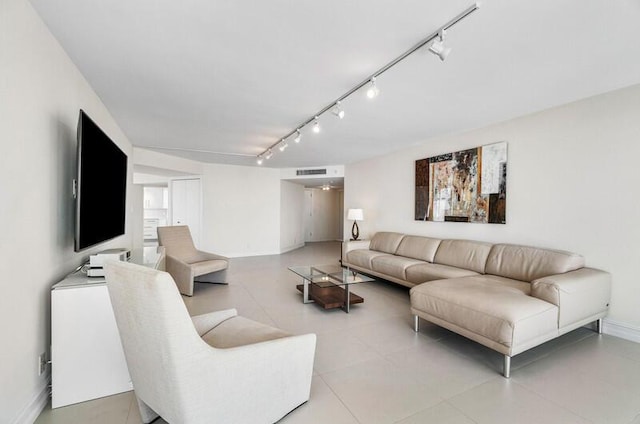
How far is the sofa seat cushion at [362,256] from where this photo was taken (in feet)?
15.6

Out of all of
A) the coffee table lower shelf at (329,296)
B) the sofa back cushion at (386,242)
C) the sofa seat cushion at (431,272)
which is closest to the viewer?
the coffee table lower shelf at (329,296)

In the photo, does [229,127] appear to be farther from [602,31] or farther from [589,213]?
[589,213]

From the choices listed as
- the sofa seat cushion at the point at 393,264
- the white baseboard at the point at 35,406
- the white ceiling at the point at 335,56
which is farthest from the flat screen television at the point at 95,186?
the sofa seat cushion at the point at 393,264

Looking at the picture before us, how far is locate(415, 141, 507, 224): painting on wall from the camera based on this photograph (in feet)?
12.1

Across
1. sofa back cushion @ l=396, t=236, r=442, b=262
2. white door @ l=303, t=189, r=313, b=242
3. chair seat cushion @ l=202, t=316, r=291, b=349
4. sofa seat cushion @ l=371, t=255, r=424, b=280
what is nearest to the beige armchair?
chair seat cushion @ l=202, t=316, r=291, b=349

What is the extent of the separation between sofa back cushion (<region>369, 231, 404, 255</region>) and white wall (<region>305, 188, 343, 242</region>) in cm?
540

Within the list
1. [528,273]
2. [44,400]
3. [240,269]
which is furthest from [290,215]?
[44,400]

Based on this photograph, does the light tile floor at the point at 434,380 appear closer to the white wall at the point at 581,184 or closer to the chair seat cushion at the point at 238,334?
the chair seat cushion at the point at 238,334

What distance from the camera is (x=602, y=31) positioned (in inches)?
73.0

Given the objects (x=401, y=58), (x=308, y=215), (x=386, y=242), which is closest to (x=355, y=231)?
(x=386, y=242)

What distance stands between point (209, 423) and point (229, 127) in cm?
355

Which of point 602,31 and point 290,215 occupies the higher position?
point 602,31

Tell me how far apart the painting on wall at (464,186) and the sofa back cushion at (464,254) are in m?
0.37

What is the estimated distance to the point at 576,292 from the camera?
94.9 inches
